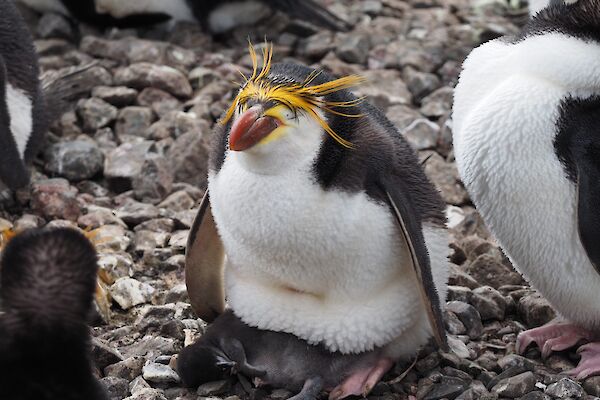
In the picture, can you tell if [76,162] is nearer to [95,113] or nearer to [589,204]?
[95,113]

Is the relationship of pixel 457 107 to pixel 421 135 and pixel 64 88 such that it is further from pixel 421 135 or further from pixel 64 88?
pixel 64 88

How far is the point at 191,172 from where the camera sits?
3662mm

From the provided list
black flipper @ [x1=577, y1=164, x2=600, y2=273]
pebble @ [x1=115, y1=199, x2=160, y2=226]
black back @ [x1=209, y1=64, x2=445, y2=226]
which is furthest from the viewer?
pebble @ [x1=115, y1=199, x2=160, y2=226]

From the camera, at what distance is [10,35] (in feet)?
11.9

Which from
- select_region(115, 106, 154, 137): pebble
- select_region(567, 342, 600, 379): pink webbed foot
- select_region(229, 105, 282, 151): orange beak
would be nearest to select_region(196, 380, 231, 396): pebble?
select_region(229, 105, 282, 151): orange beak

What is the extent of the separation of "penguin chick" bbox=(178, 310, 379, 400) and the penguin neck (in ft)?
1.35

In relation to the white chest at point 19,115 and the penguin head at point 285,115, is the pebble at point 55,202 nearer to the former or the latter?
the white chest at point 19,115

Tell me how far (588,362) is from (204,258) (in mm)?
931

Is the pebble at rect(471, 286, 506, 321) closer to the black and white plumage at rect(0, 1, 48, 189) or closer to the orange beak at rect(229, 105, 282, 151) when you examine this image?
the orange beak at rect(229, 105, 282, 151)

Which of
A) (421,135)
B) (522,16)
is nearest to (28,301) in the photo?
(421,135)

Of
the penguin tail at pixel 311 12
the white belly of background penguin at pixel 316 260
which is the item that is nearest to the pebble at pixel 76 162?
the white belly of background penguin at pixel 316 260

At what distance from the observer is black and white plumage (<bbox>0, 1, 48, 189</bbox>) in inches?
141

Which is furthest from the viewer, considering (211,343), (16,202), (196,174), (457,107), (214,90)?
(214,90)

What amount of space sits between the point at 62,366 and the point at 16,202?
Answer: 1745 mm
